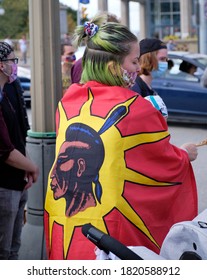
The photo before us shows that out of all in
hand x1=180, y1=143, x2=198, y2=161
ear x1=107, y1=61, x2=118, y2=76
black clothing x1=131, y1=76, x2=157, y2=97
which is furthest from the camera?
black clothing x1=131, y1=76, x2=157, y2=97

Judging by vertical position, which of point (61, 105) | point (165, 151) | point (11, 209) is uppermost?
point (61, 105)

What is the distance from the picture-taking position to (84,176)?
9.74 ft

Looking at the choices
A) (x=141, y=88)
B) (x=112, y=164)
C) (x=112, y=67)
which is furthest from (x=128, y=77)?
(x=141, y=88)

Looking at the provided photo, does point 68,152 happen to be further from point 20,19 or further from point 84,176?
point 20,19

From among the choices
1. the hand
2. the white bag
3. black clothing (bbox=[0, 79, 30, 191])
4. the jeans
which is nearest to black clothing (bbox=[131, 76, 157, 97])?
black clothing (bbox=[0, 79, 30, 191])

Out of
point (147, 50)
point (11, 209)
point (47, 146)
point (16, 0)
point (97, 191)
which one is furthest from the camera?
point (16, 0)

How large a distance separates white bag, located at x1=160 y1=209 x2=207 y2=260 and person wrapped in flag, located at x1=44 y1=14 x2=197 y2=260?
0.41 m

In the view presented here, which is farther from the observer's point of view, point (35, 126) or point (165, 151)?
point (35, 126)

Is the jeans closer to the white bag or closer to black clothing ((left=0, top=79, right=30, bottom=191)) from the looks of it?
black clothing ((left=0, top=79, right=30, bottom=191))

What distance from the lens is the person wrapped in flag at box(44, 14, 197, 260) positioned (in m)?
2.93

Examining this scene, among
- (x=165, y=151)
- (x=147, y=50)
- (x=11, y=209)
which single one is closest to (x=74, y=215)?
(x=165, y=151)

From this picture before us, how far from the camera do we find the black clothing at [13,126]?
13.3 ft

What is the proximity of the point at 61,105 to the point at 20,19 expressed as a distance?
169ft

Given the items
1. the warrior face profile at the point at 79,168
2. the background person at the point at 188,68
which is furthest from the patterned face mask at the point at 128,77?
the background person at the point at 188,68
